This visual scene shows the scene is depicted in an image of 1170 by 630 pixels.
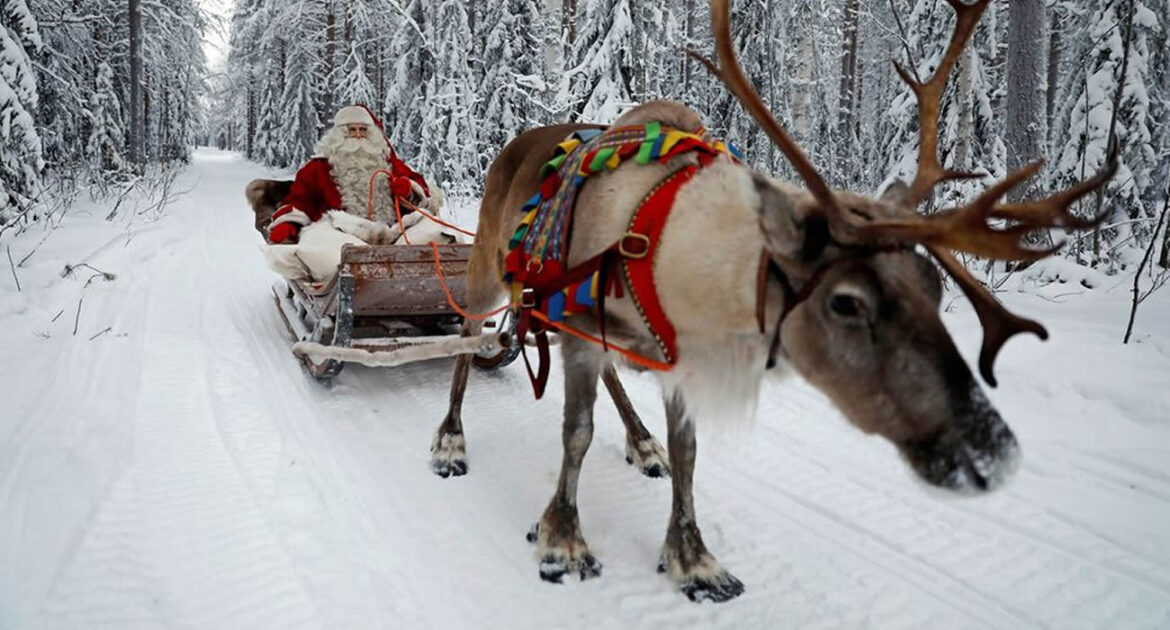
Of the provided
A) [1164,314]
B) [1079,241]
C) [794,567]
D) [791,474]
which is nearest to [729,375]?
[794,567]

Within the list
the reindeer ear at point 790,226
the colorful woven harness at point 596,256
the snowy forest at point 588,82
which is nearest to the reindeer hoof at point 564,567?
the colorful woven harness at point 596,256

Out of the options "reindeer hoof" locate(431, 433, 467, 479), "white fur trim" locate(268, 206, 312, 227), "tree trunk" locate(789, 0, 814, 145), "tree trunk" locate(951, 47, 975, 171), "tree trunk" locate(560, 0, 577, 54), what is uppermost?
"tree trunk" locate(560, 0, 577, 54)

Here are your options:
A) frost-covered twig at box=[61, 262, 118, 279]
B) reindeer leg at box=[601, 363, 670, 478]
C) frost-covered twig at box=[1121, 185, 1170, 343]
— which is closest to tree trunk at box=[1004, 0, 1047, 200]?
frost-covered twig at box=[1121, 185, 1170, 343]

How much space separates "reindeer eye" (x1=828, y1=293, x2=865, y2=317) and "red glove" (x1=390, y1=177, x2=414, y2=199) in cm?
516

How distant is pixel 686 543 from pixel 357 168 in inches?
191

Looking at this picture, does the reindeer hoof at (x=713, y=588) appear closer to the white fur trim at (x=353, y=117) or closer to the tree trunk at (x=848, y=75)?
the white fur trim at (x=353, y=117)

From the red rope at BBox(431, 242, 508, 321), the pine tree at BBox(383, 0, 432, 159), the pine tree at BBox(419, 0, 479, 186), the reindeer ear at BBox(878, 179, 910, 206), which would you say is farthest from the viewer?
the pine tree at BBox(383, 0, 432, 159)

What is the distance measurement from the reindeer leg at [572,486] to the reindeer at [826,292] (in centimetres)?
2

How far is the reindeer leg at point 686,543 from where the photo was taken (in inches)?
104

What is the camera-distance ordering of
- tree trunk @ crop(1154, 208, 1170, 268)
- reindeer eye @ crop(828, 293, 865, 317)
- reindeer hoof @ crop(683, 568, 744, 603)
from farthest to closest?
tree trunk @ crop(1154, 208, 1170, 268) < reindeer hoof @ crop(683, 568, 744, 603) < reindeer eye @ crop(828, 293, 865, 317)

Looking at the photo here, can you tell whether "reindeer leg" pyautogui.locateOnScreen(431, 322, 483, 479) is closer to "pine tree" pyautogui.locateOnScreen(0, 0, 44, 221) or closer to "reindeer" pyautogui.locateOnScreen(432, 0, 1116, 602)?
"reindeer" pyautogui.locateOnScreen(432, 0, 1116, 602)

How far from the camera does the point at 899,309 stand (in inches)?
68.0

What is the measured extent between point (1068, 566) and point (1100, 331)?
10.8 ft

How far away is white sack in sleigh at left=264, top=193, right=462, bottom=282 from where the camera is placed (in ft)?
16.7
